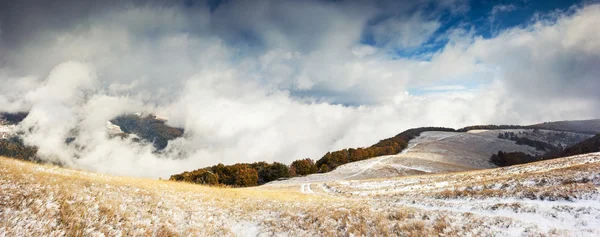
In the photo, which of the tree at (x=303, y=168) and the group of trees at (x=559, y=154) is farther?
the tree at (x=303, y=168)

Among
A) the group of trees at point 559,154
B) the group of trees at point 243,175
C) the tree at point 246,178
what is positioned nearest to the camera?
the tree at point 246,178

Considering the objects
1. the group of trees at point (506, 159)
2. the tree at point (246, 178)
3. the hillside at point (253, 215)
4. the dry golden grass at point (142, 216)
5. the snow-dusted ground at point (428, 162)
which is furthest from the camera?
the group of trees at point (506, 159)

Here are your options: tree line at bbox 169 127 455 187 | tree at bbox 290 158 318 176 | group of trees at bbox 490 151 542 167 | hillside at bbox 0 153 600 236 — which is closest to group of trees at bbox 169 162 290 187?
tree line at bbox 169 127 455 187

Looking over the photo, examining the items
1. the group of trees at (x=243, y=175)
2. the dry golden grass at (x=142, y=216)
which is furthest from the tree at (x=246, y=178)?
the dry golden grass at (x=142, y=216)

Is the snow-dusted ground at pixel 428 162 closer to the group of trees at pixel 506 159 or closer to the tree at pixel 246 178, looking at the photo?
the group of trees at pixel 506 159

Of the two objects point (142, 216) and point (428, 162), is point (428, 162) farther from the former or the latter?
point (142, 216)

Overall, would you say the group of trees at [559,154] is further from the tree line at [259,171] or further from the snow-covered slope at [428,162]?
the tree line at [259,171]

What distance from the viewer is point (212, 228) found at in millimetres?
13859

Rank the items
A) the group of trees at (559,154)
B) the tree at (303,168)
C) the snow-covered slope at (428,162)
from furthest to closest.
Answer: the tree at (303,168) → the group of trees at (559,154) → the snow-covered slope at (428,162)

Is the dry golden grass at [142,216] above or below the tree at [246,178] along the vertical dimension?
above

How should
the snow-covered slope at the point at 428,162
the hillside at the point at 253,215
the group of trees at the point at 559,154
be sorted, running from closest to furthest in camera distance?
the hillside at the point at 253,215
the snow-covered slope at the point at 428,162
the group of trees at the point at 559,154

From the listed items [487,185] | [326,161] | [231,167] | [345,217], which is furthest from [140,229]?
[326,161]

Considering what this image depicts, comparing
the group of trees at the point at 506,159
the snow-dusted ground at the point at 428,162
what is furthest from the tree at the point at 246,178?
the group of trees at the point at 506,159

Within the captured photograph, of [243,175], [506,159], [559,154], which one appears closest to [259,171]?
[243,175]
